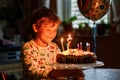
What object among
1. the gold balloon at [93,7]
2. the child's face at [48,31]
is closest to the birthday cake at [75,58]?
the child's face at [48,31]

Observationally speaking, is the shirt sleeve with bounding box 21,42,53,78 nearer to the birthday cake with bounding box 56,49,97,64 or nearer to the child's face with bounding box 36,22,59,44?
the child's face with bounding box 36,22,59,44

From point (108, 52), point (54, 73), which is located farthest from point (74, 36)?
point (54, 73)

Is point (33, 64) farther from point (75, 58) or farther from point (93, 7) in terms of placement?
point (93, 7)

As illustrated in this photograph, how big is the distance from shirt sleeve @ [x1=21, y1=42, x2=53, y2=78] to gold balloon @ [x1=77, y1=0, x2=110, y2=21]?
4.81ft

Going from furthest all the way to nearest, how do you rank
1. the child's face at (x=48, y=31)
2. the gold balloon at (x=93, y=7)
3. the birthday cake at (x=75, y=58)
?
the gold balloon at (x=93, y=7), the birthday cake at (x=75, y=58), the child's face at (x=48, y=31)

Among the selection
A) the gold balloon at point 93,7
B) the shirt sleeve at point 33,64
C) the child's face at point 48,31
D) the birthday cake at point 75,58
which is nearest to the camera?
the shirt sleeve at point 33,64

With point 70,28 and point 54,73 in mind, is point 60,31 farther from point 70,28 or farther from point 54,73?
point 54,73

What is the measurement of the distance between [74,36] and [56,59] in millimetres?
2795

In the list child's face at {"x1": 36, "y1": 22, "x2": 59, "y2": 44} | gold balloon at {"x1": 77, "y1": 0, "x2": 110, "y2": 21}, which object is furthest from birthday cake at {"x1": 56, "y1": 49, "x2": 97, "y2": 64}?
gold balloon at {"x1": 77, "y1": 0, "x2": 110, "y2": 21}

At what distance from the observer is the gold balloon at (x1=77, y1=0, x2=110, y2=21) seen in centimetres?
316

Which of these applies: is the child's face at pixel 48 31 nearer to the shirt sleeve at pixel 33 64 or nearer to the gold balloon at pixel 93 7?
the shirt sleeve at pixel 33 64

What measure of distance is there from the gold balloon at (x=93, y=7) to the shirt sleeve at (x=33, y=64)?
1466 millimetres

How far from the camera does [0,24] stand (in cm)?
496

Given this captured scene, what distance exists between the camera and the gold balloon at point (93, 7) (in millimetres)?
3160
